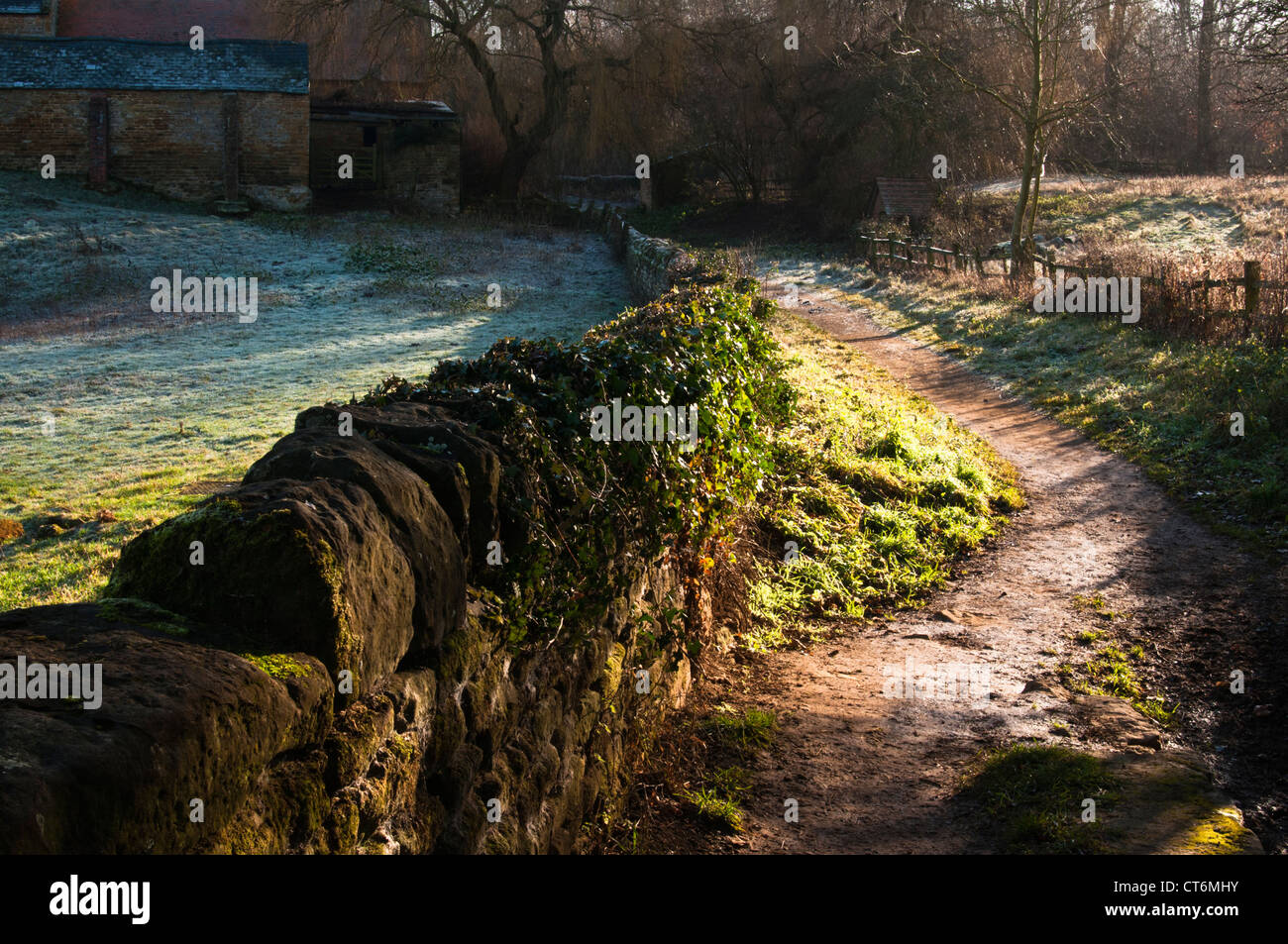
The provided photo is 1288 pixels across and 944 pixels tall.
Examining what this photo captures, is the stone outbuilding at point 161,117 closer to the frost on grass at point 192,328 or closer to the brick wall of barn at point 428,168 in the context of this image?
the frost on grass at point 192,328

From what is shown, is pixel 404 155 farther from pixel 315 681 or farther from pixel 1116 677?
pixel 315 681

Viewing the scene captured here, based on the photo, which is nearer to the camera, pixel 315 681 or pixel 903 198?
pixel 315 681

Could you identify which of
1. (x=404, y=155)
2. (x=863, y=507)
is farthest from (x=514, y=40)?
(x=863, y=507)

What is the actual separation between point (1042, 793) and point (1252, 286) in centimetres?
1304

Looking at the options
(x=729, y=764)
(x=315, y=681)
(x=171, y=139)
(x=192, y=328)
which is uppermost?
(x=171, y=139)

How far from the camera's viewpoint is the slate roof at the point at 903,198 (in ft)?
124

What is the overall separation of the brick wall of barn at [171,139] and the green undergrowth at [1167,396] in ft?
79.1

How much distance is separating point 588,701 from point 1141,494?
816cm

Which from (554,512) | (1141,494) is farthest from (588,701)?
(1141,494)

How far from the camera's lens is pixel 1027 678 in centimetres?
709

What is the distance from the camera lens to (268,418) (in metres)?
14.0

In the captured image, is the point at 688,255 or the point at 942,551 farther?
the point at 688,255

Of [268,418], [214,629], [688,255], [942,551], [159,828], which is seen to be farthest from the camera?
[688,255]
